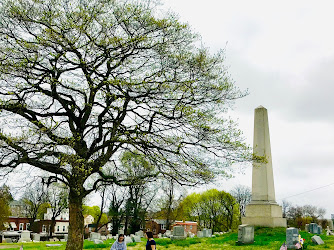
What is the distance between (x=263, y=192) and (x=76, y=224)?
1283 centimetres

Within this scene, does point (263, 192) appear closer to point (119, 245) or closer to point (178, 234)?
point (178, 234)

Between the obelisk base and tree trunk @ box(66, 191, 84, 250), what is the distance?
12.0 m

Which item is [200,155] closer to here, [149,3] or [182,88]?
[182,88]

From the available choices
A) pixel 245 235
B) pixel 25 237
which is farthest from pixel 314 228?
pixel 25 237

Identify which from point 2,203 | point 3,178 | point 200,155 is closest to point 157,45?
point 200,155

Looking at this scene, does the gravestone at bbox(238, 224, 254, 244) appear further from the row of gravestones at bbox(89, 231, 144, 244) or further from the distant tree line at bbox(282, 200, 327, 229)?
the distant tree line at bbox(282, 200, 327, 229)

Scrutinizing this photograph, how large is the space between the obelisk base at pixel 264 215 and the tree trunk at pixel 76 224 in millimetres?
11976

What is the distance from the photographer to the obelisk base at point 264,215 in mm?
20312

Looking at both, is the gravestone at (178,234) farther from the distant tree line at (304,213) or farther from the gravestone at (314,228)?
the distant tree line at (304,213)

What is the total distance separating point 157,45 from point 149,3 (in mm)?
1647

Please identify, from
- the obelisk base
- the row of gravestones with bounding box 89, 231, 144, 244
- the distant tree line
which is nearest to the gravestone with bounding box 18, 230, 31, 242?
the row of gravestones with bounding box 89, 231, 144, 244

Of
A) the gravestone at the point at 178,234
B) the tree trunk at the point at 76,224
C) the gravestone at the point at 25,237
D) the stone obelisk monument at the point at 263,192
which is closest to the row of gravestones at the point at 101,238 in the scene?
the gravestone at the point at 178,234

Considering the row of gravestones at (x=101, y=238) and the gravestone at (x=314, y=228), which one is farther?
the gravestone at (x=314, y=228)

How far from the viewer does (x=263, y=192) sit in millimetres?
21156
